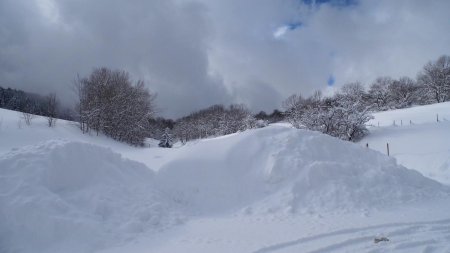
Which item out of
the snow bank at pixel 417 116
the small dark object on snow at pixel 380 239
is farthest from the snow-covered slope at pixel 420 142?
the small dark object on snow at pixel 380 239

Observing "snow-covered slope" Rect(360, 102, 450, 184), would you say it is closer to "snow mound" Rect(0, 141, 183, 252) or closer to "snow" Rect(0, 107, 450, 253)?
"snow" Rect(0, 107, 450, 253)

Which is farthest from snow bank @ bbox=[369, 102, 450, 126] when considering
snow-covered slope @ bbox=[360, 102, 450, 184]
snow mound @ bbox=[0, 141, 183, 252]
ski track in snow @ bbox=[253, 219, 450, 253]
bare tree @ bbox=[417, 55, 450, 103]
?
snow mound @ bbox=[0, 141, 183, 252]

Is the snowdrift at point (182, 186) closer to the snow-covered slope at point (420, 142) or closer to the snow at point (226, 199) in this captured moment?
the snow at point (226, 199)

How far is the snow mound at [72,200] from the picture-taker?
5.77 metres

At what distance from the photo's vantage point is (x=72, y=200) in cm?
697

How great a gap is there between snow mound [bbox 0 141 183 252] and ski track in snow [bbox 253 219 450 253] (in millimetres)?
3143

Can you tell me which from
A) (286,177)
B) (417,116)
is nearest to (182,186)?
(286,177)

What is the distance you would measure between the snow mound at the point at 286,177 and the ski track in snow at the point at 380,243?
6.23ft

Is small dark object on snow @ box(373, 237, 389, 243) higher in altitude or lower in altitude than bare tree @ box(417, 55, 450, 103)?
lower

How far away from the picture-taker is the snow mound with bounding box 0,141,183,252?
5770mm

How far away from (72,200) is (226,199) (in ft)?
12.9

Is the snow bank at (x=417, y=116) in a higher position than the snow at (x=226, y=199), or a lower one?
higher

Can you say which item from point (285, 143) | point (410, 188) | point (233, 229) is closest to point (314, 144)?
point (285, 143)

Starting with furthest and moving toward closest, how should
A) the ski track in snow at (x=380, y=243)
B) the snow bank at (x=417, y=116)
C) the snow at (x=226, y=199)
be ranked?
the snow bank at (x=417, y=116), the snow at (x=226, y=199), the ski track in snow at (x=380, y=243)
